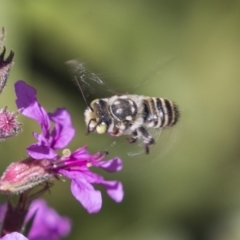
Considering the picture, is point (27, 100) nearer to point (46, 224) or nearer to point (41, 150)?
point (41, 150)

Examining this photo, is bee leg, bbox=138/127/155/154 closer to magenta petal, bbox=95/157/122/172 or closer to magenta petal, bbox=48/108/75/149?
magenta petal, bbox=95/157/122/172

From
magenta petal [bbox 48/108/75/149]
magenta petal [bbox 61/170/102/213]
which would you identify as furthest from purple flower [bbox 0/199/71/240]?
magenta petal [bbox 61/170/102/213]

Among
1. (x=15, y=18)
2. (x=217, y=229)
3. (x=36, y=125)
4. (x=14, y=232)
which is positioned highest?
(x=15, y=18)

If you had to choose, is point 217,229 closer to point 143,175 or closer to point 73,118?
point 143,175

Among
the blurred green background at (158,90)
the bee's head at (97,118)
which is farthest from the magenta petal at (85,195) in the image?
the blurred green background at (158,90)

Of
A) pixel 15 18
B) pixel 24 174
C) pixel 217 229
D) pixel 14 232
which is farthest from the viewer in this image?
pixel 217 229

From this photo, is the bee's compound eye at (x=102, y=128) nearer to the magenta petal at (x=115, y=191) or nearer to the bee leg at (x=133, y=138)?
the bee leg at (x=133, y=138)

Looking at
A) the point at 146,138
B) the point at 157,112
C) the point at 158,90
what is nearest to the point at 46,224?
the point at 146,138

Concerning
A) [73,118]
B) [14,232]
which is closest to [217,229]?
[73,118]

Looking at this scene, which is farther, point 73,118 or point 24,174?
point 73,118
